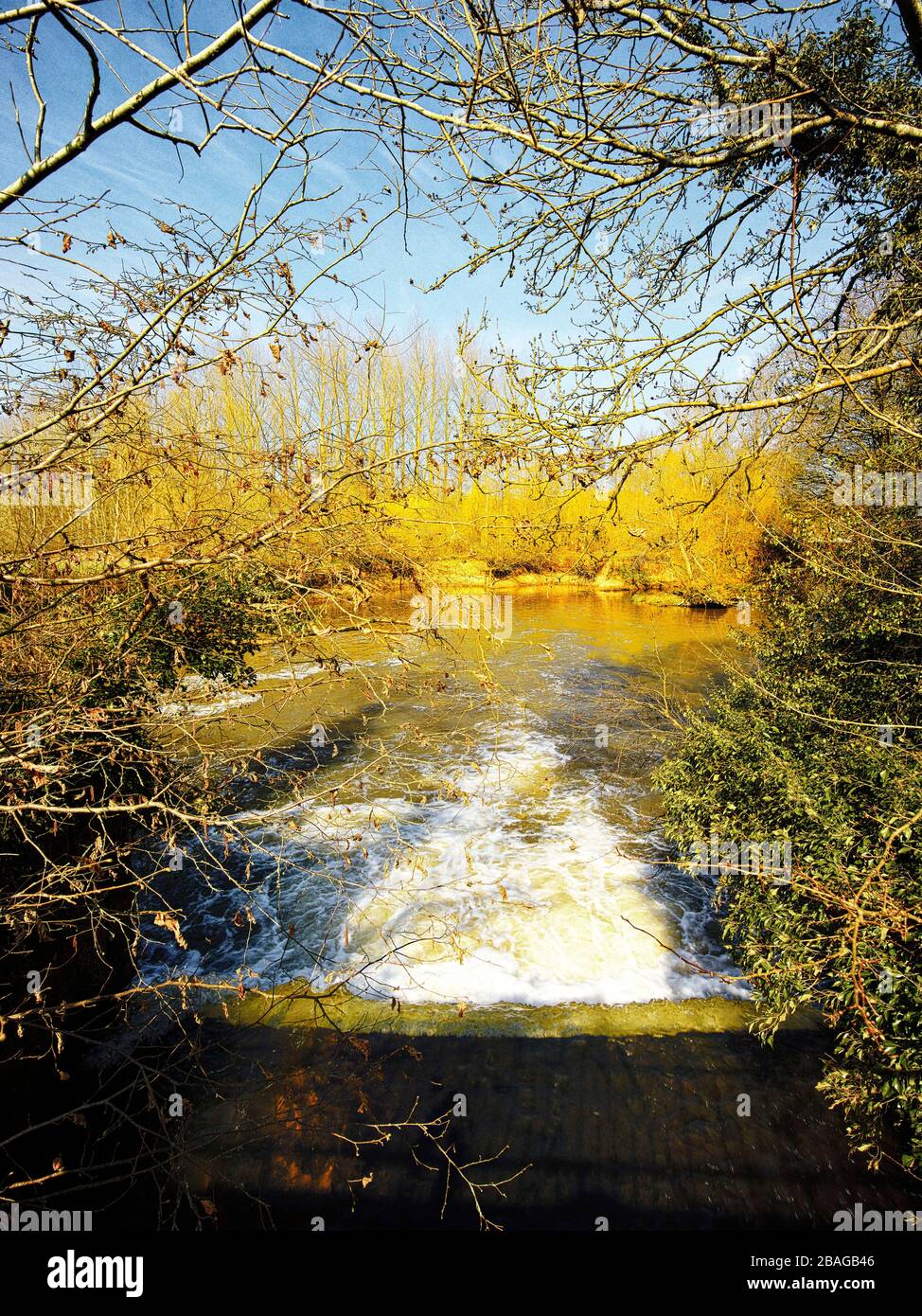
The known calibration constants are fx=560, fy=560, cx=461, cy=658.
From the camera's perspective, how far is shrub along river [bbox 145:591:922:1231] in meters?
3.50

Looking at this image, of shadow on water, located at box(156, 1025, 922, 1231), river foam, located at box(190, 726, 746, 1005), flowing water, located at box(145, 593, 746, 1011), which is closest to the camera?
shadow on water, located at box(156, 1025, 922, 1231)

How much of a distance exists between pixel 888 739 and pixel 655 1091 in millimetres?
3322

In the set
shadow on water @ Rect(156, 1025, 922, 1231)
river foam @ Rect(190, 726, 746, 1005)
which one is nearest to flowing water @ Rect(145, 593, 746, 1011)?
river foam @ Rect(190, 726, 746, 1005)

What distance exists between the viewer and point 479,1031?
4.81 meters

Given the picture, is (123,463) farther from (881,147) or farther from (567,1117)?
(881,147)

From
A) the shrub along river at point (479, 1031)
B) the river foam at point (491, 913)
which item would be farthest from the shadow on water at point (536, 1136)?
the river foam at point (491, 913)

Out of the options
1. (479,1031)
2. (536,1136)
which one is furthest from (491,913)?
(536,1136)

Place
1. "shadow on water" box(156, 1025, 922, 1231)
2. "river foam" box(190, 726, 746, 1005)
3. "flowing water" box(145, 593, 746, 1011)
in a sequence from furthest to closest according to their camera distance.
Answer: "river foam" box(190, 726, 746, 1005)
"flowing water" box(145, 593, 746, 1011)
"shadow on water" box(156, 1025, 922, 1231)

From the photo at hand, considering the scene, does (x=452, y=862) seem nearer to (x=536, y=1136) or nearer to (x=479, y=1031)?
(x=479, y=1031)

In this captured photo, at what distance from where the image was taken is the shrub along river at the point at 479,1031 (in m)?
3.50

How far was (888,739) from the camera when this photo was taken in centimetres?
458

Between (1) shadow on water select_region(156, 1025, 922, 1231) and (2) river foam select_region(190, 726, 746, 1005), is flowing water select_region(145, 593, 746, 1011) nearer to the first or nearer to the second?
(2) river foam select_region(190, 726, 746, 1005)

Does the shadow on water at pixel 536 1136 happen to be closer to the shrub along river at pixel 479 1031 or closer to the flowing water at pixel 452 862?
the shrub along river at pixel 479 1031
